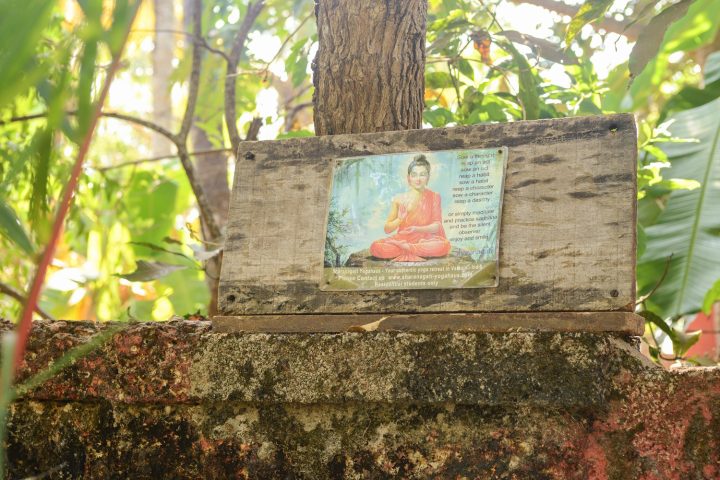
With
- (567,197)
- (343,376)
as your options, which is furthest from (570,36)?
(343,376)

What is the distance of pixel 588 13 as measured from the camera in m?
2.25

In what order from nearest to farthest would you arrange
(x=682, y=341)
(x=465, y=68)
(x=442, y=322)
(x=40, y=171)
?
(x=40, y=171) < (x=442, y=322) < (x=682, y=341) < (x=465, y=68)

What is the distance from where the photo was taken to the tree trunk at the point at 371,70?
7.22 ft

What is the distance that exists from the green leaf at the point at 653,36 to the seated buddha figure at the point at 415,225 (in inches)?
24.7

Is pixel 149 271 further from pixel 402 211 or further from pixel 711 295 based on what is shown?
pixel 711 295

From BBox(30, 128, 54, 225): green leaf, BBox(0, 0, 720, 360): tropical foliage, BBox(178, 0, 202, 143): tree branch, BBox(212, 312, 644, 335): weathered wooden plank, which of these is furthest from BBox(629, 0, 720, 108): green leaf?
BBox(30, 128, 54, 225): green leaf

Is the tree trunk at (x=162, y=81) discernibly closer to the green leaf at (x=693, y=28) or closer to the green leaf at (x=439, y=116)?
the green leaf at (x=693, y=28)

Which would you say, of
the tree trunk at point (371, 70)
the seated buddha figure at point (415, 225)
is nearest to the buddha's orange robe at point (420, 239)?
the seated buddha figure at point (415, 225)

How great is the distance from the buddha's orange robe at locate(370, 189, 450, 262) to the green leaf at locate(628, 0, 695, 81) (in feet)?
2.13

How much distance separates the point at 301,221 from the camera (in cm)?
195

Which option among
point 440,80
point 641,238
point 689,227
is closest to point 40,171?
point 641,238

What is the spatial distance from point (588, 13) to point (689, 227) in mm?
1306

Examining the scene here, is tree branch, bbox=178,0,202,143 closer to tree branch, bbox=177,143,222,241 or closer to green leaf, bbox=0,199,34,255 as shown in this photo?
tree branch, bbox=177,143,222,241

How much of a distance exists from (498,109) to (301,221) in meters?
1.35
